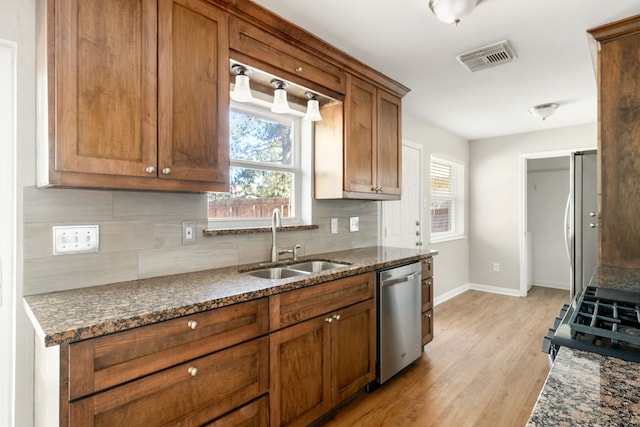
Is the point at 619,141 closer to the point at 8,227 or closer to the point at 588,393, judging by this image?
the point at 588,393

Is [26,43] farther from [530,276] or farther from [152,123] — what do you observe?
[530,276]

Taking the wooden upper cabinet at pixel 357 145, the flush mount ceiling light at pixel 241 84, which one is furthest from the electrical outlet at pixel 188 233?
the wooden upper cabinet at pixel 357 145

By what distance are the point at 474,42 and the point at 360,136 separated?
3.16 feet

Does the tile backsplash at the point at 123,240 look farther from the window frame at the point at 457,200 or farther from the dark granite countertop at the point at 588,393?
the window frame at the point at 457,200

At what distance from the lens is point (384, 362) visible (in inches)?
93.9

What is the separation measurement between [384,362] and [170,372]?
5.05 ft

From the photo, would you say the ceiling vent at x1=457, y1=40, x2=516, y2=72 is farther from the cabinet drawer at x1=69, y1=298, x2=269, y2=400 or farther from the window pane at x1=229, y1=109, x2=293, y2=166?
the cabinet drawer at x1=69, y1=298, x2=269, y2=400

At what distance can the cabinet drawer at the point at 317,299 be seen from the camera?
5.52 ft

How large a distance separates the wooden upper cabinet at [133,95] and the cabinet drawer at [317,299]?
660 millimetres

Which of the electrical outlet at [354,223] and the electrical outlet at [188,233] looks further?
the electrical outlet at [354,223]

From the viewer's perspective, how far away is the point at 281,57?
2.09m

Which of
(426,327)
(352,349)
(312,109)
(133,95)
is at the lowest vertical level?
(426,327)

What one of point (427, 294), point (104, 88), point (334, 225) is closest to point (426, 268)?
point (427, 294)

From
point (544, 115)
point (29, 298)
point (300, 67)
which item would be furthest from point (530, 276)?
point (29, 298)
